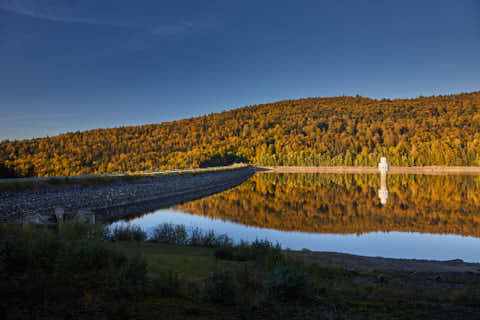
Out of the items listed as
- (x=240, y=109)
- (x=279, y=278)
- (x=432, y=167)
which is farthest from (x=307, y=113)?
(x=279, y=278)

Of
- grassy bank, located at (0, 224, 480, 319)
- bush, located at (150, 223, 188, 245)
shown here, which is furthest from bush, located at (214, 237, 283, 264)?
bush, located at (150, 223, 188, 245)

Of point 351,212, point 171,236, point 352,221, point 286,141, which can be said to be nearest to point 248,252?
point 171,236

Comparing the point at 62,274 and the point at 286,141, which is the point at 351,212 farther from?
the point at 286,141

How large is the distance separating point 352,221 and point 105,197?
15.1m

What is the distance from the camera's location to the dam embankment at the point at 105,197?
15.4 metres

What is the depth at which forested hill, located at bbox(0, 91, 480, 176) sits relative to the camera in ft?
259

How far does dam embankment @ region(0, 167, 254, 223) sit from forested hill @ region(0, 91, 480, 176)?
158 feet

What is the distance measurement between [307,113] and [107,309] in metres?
136

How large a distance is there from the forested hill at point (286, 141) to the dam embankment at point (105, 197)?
48053mm

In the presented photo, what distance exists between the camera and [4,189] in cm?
1559

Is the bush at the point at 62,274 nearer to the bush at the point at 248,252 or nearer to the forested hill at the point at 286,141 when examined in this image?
the bush at the point at 248,252

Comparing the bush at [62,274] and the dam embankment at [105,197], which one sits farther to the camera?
the dam embankment at [105,197]

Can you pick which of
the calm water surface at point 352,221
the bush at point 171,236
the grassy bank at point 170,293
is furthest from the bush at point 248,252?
the calm water surface at point 352,221

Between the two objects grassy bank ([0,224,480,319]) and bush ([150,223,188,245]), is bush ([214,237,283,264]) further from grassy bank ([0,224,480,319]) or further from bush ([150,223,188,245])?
A: bush ([150,223,188,245])
